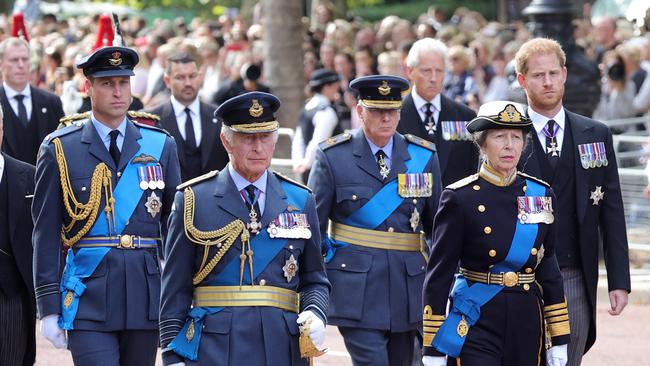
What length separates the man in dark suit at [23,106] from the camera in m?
12.5

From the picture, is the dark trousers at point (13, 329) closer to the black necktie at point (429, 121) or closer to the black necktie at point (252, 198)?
the black necktie at point (252, 198)

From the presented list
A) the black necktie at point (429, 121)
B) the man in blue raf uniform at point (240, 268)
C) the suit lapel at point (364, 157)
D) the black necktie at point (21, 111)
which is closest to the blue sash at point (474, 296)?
the man in blue raf uniform at point (240, 268)

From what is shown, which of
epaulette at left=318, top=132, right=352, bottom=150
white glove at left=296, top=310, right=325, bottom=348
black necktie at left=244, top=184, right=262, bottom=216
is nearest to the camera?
white glove at left=296, top=310, right=325, bottom=348

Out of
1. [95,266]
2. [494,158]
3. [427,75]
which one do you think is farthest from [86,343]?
[427,75]

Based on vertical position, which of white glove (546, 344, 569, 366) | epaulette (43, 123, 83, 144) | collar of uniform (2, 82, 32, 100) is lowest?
white glove (546, 344, 569, 366)

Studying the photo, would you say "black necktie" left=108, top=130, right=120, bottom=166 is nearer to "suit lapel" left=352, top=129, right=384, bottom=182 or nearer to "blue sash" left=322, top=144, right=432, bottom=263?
"blue sash" left=322, top=144, right=432, bottom=263

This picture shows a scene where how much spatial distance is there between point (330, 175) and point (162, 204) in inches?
45.5

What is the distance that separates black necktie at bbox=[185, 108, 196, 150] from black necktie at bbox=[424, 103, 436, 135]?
2249 millimetres

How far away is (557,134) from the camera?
8.27 m

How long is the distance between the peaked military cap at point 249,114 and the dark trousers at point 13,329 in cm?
206

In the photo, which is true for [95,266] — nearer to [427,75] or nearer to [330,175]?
[330,175]

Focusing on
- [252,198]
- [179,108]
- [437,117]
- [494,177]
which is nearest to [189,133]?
[179,108]

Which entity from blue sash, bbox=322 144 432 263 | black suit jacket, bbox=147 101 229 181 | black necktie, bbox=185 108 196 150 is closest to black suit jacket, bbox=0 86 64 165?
black suit jacket, bbox=147 101 229 181

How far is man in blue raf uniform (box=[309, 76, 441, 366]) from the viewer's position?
851 centimetres
